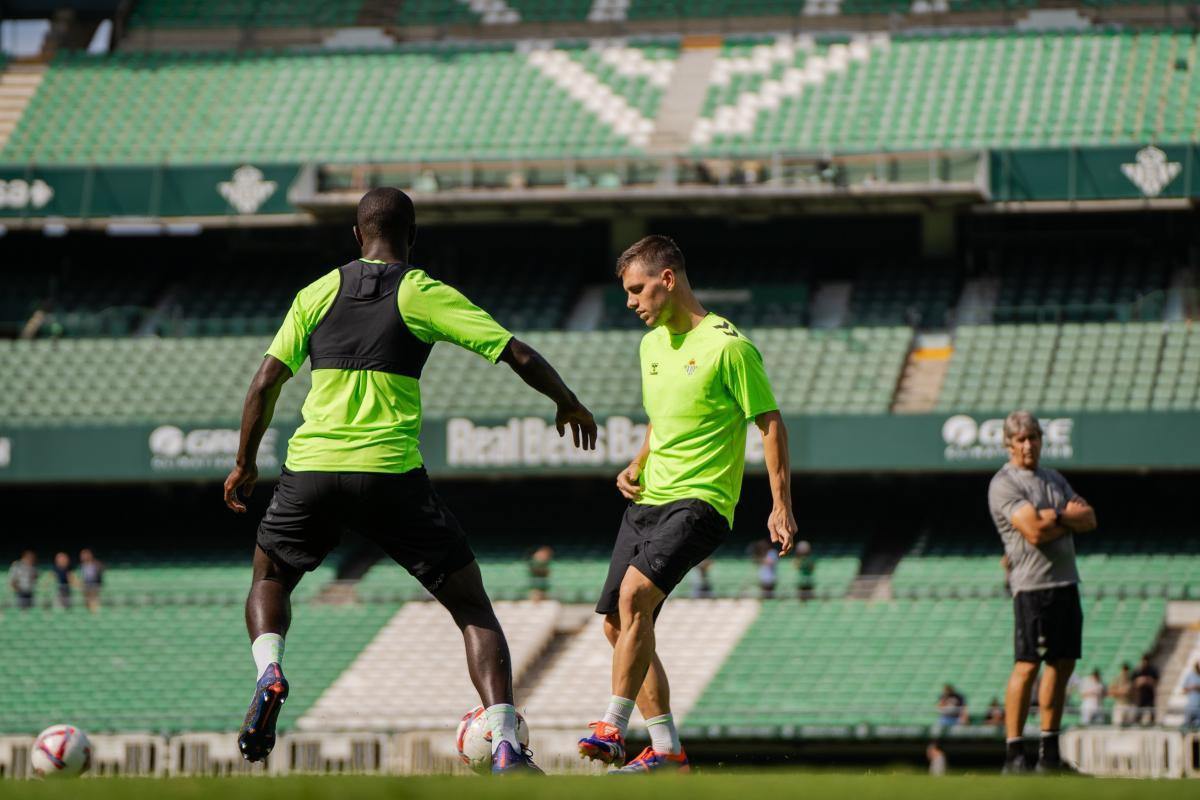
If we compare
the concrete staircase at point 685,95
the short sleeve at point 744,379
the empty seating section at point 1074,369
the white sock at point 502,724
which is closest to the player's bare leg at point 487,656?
the white sock at point 502,724

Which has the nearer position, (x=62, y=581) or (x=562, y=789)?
(x=562, y=789)

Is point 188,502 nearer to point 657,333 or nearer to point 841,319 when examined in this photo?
point 841,319

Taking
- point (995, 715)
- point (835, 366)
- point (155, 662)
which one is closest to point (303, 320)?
point (995, 715)

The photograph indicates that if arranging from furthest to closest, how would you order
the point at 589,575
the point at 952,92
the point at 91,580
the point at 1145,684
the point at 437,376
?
1. the point at 952,92
2. the point at 437,376
3. the point at 91,580
4. the point at 589,575
5. the point at 1145,684

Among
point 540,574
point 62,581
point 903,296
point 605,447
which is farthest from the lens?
point 903,296

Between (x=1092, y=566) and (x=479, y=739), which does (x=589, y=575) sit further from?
(x=479, y=739)

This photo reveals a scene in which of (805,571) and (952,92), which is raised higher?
(952,92)

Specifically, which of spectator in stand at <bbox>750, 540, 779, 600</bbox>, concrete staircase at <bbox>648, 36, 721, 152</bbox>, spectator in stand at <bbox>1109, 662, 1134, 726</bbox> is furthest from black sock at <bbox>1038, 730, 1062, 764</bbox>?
concrete staircase at <bbox>648, 36, 721, 152</bbox>

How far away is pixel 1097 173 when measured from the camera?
33375 millimetres

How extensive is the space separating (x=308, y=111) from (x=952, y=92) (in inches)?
492

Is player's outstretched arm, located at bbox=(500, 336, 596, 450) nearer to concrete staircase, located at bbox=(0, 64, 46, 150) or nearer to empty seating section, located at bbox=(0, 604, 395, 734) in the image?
empty seating section, located at bbox=(0, 604, 395, 734)

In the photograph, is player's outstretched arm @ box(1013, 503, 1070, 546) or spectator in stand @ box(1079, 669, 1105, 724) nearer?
player's outstretched arm @ box(1013, 503, 1070, 546)

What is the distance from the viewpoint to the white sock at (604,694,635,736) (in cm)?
881

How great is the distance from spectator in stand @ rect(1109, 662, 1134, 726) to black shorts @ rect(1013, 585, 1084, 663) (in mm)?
12233
